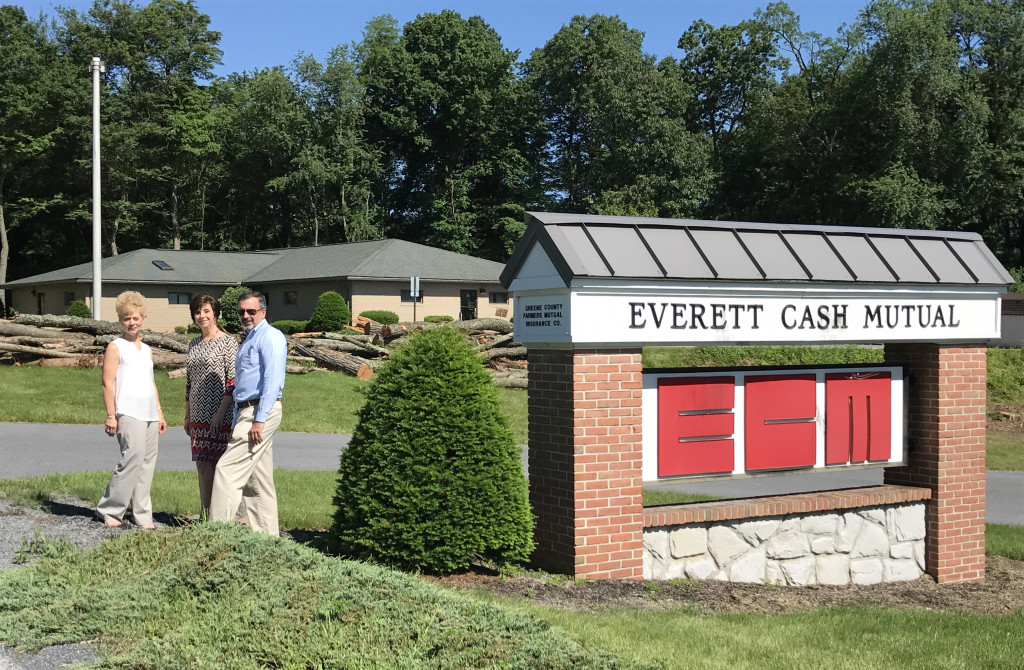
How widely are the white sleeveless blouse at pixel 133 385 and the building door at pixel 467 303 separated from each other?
113 ft

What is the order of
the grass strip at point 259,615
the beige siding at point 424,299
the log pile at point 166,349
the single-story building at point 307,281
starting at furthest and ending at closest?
the single-story building at point 307,281, the beige siding at point 424,299, the log pile at point 166,349, the grass strip at point 259,615

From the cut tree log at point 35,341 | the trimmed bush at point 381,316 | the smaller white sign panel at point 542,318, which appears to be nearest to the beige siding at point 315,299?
the trimmed bush at point 381,316

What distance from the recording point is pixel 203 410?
7.57m

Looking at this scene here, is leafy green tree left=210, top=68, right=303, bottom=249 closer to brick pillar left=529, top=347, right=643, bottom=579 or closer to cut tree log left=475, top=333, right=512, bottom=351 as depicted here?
A: cut tree log left=475, top=333, right=512, bottom=351

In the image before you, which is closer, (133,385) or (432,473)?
(432,473)

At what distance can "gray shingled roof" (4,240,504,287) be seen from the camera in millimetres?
40781

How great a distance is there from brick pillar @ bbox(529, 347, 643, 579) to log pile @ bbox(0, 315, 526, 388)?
12.7 meters

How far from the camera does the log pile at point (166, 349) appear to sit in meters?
21.9

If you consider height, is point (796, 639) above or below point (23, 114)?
below

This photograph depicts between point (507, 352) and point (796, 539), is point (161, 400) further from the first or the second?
point (796, 539)

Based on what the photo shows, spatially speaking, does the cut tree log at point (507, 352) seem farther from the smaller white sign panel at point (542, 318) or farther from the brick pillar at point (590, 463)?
the brick pillar at point (590, 463)

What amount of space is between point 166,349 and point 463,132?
4448cm

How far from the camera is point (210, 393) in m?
7.57

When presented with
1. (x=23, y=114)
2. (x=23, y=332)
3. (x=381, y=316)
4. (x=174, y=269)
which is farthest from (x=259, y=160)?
(x=23, y=332)
